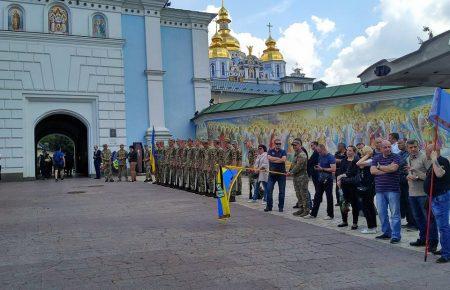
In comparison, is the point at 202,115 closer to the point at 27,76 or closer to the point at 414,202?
the point at 27,76

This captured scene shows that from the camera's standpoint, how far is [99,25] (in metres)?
27.1

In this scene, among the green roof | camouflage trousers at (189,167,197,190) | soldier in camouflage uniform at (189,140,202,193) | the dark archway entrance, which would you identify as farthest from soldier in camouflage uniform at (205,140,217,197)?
the dark archway entrance

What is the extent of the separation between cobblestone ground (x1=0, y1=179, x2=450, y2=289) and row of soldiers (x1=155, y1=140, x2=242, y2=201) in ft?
11.2

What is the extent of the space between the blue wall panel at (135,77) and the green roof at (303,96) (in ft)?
13.3

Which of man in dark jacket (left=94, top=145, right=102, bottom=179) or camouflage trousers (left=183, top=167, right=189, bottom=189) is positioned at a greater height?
man in dark jacket (left=94, top=145, right=102, bottom=179)

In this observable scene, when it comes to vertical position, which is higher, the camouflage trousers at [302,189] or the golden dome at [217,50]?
the golden dome at [217,50]

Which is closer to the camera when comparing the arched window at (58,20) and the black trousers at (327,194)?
the black trousers at (327,194)

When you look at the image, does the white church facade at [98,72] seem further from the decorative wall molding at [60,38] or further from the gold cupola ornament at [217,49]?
the gold cupola ornament at [217,49]

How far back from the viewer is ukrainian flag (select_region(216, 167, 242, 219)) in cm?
1044

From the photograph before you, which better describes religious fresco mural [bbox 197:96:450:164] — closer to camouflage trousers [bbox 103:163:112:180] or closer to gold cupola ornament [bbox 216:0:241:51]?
camouflage trousers [bbox 103:163:112:180]

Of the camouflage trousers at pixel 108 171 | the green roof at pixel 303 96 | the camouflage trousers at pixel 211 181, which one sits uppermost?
the green roof at pixel 303 96

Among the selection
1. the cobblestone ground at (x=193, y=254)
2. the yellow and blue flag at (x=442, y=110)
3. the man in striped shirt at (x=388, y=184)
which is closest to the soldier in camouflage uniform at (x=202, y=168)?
the cobblestone ground at (x=193, y=254)

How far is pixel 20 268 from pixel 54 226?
3.42m

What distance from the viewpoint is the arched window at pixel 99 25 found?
2688cm
